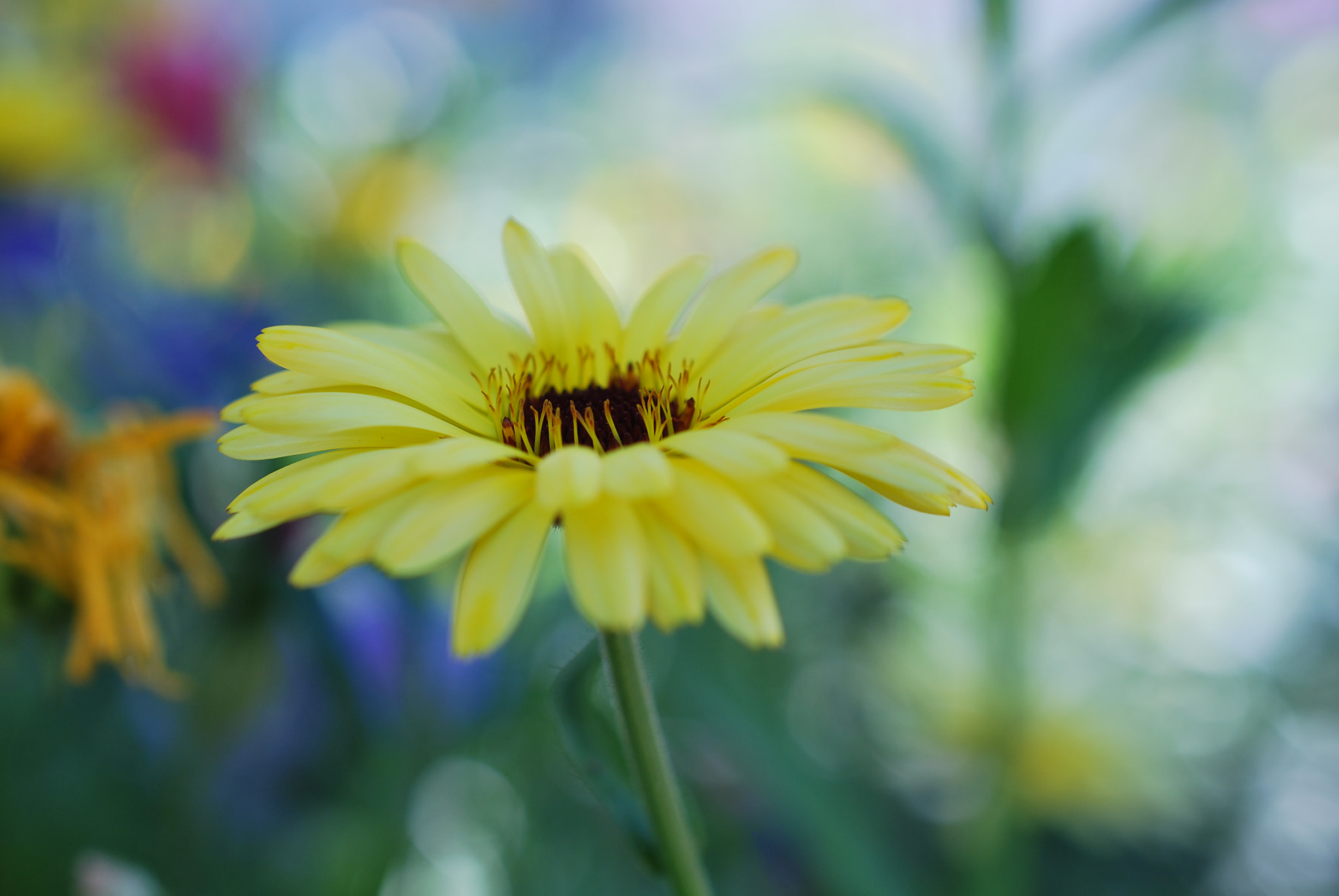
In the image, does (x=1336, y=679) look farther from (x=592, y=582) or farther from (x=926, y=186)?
(x=592, y=582)

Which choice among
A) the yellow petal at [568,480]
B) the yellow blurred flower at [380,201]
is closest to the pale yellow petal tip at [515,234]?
the yellow petal at [568,480]

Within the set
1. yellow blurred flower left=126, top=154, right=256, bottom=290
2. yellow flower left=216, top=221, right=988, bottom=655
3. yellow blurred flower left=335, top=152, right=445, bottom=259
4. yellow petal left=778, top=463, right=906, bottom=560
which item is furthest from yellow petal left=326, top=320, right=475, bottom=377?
yellow blurred flower left=126, top=154, right=256, bottom=290

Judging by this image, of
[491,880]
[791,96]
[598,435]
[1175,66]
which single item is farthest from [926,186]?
[1175,66]

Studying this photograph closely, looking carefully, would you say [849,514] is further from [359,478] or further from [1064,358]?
[1064,358]

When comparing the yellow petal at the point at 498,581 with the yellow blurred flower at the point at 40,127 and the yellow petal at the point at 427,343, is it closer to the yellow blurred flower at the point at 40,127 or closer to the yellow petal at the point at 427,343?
the yellow petal at the point at 427,343

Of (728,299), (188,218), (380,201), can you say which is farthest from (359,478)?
(188,218)

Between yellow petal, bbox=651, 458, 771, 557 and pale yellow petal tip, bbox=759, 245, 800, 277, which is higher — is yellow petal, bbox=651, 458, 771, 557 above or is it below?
below

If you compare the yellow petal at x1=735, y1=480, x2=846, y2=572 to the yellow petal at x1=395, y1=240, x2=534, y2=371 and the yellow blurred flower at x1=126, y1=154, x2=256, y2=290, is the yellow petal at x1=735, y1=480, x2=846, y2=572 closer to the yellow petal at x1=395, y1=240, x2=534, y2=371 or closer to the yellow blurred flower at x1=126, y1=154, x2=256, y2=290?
the yellow petal at x1=395, y1=240, x2=534, y2=371
